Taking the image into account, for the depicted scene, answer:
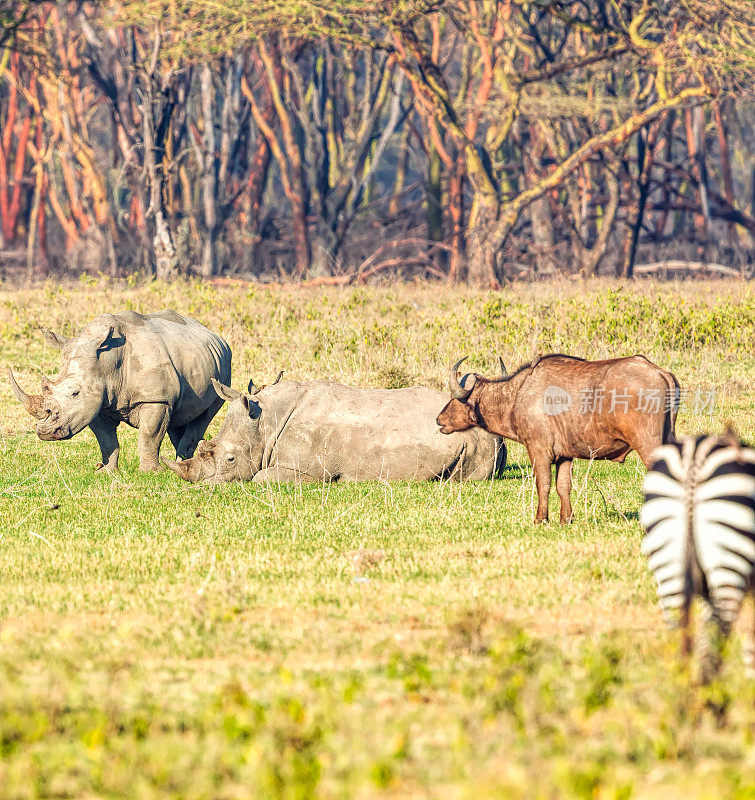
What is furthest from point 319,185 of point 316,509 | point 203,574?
point 203,574

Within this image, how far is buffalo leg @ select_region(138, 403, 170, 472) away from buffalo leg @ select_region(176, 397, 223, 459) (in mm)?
670

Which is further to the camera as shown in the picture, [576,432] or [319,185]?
[319,185]

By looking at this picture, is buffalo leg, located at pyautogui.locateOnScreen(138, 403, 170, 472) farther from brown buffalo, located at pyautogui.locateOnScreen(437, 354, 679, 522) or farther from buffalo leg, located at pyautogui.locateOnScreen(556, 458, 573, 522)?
buffalo leg, located at pyautogui.locateOnScreen(556, 458, 573, 522)

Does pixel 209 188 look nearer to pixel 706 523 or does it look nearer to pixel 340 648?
pixel 340 648

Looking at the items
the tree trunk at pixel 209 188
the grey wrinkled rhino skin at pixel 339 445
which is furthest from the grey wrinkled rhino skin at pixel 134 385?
the tree trunk at pixel 209 188

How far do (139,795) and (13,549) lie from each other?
5.19 meters

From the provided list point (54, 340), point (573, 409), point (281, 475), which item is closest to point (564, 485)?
point (573, 409)

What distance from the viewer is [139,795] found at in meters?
4.48

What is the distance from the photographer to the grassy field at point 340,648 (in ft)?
15.2

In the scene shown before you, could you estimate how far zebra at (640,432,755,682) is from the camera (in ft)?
18.1

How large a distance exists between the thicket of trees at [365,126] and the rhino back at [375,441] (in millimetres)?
16243

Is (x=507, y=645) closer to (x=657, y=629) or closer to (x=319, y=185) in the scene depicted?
(x=657, y=629)

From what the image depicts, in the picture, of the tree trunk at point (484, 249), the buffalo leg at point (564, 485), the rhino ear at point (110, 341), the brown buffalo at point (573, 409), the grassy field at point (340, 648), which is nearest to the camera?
the grassy field at point (340, 648)

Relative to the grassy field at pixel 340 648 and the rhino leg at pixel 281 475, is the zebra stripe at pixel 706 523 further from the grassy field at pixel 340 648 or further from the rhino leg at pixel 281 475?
the rhino leg at pixel 281 475
